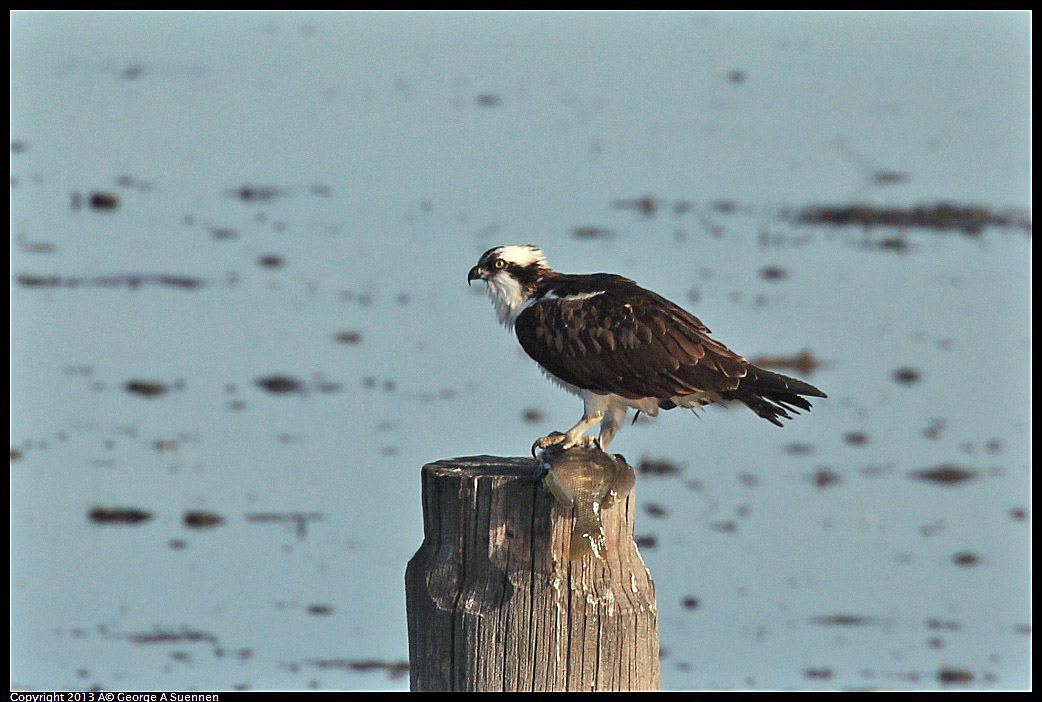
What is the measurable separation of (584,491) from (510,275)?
2.23 metres

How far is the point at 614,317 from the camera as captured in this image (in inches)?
276

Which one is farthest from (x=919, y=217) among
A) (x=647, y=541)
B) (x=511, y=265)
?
(x=511, y=265)

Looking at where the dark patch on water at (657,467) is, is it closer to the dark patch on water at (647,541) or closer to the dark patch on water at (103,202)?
the dark patch on water at (647,541)

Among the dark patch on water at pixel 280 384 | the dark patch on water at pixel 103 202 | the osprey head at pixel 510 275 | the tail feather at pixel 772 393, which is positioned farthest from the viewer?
the dark patch on water at pixel 103 202

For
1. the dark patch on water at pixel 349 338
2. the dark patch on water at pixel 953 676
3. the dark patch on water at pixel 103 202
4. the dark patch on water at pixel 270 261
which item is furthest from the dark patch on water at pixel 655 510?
the dark patch on water at pixel 103 202

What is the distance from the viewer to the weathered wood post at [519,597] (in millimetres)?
5258

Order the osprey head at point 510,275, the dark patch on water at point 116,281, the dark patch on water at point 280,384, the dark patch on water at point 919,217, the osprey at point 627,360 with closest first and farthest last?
the osprey at point 627,360 → the osprey head at point 510,275 → the dark patch on water at point 280,384 → the dark patch on water at point 116,281 → the dark patch on water at point 919,217

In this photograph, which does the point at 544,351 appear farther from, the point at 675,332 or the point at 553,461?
the point at 553,461

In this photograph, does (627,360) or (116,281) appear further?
(116,281)

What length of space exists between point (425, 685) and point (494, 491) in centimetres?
60

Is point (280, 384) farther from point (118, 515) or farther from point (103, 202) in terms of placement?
point (103, 202)

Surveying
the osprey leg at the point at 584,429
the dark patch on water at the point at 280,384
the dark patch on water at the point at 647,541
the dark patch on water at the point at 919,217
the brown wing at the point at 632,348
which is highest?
the dark patch on water at the point at 919,217

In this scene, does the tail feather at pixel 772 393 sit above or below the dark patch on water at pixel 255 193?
below

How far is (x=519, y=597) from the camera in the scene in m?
5.30
